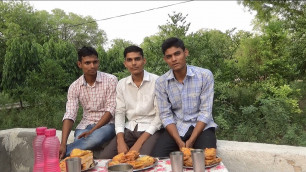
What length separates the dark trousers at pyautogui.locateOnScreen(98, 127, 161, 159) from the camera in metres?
3.05

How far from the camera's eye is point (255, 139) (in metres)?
4.22

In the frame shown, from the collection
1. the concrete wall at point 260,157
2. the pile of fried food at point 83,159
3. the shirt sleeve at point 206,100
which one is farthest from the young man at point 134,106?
the pile of fried food at point 83,159

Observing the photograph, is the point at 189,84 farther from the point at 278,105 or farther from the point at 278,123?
the point at 278,105

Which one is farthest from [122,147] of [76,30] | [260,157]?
[76,30]

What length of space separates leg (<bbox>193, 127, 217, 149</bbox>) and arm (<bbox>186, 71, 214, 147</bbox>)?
0.20ft

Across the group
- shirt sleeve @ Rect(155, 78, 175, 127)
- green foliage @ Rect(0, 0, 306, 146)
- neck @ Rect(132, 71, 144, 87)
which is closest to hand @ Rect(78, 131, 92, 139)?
neck @ Rect(132, 71, 144, 87)

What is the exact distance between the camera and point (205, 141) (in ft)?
9.53

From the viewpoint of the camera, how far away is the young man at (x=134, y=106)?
10.7 ft

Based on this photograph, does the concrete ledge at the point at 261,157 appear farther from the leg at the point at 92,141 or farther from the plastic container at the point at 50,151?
the plastic container at the point at 50,151

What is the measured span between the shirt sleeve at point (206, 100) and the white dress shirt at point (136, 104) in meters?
0.52

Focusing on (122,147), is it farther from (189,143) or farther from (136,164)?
(136,164)

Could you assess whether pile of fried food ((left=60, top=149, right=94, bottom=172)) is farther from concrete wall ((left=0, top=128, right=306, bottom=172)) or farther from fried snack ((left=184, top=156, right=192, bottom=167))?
concrete wall ((left=0, top=128, right=306, bottom=172))

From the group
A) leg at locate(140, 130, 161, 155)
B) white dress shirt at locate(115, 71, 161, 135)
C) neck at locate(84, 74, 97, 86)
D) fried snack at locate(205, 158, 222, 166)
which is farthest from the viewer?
neck at locate(84, 74, 97, 86)

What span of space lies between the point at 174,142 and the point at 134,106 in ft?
2.23
